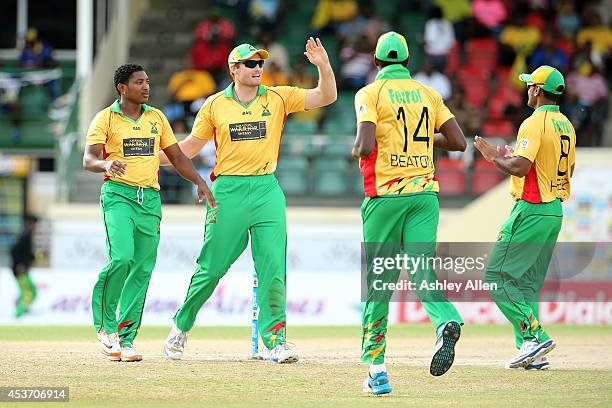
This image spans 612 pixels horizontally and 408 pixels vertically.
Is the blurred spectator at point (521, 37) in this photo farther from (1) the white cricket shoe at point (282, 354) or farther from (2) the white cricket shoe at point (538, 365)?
(1) the white cricket shoe at point (282, 354)

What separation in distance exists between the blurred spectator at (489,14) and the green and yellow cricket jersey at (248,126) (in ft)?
45.6

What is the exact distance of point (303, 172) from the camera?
69.4 feet

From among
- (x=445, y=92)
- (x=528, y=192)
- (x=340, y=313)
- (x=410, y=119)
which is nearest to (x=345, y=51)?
(x=445, y=92)

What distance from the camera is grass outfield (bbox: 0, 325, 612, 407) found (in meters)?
9.02

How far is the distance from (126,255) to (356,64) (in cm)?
1289

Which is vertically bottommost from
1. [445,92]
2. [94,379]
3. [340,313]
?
[340,313]

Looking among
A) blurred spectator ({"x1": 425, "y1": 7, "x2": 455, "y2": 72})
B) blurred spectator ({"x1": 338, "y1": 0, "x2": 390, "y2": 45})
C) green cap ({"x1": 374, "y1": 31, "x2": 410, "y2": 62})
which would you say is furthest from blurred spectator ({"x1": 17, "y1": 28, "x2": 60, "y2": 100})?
green cap ({"x1": 374, "y1": 31, "x2": 410, "y2": 62})

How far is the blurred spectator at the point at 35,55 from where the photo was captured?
82.2ft

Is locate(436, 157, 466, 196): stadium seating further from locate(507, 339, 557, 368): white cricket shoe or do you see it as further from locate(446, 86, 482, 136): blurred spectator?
locate(507, 339, 557, 368): white cricket shoe

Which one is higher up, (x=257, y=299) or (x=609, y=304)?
(x=257, y=299)

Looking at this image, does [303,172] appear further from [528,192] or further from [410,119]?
[410,119]

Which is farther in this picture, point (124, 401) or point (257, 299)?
point (257, 299)

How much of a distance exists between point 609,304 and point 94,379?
32.2ft

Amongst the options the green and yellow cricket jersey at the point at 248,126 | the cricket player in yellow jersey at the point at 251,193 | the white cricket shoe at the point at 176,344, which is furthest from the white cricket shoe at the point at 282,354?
the green and yellow cricket jersey at the point at 248,126
